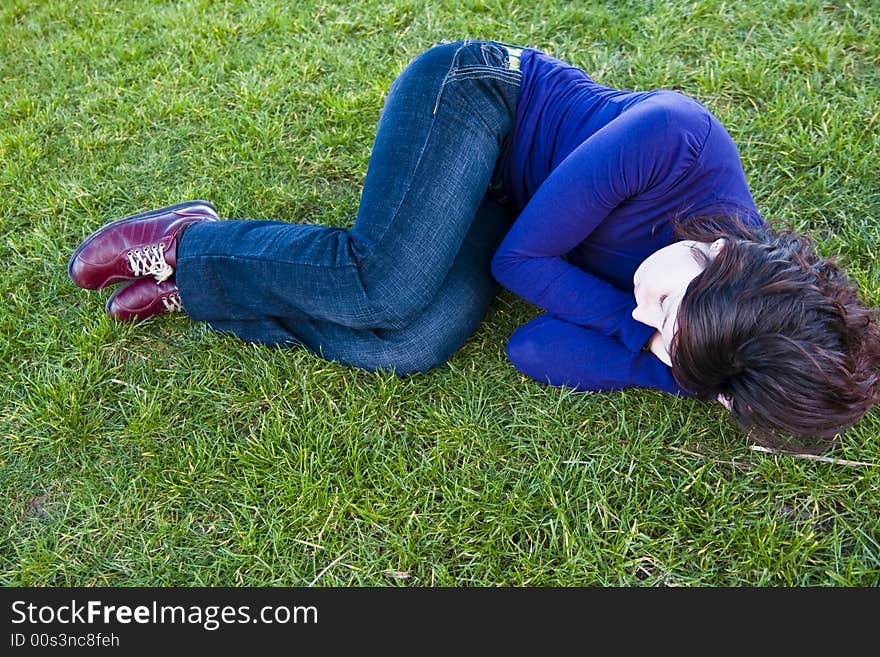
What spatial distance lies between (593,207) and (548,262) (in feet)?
0.76

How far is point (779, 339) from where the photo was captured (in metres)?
1.69

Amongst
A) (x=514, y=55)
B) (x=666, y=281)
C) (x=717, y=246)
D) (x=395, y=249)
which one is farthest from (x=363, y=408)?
(x=514, y=55)

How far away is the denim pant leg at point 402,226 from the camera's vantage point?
2174 millimetres

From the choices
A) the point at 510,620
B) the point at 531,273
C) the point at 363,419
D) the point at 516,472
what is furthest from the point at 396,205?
the point at 510,620

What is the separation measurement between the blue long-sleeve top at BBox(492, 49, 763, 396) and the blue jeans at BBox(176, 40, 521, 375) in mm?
138

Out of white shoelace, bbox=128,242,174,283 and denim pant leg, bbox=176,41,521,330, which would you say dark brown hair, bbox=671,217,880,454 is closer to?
denim pant leg, bbox=176,41,521,330

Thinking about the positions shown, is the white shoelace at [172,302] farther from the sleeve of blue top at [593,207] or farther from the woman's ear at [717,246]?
the woman's ear at [717,246]

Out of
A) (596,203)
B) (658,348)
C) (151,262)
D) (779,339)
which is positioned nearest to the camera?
(779,339)

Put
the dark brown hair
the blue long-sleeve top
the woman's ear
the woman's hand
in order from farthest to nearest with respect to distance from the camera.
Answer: the woman's hand
the blue long-sleeve top
the woman's ear
the dark brown hair

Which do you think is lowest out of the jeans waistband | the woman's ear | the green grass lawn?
the green grass lawn

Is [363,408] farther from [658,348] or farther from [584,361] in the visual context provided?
[658,348]

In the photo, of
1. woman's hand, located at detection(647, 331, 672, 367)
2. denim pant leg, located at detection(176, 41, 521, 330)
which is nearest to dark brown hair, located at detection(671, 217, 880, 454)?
woman's hand, located at detection(647, 331, 672, 367)

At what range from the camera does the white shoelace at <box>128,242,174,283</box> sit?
2404 millimetres

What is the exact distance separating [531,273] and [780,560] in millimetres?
1071
